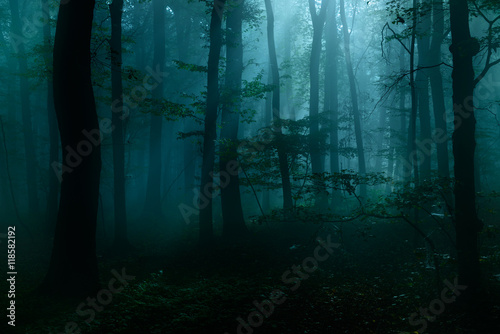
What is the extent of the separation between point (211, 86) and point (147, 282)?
734cm

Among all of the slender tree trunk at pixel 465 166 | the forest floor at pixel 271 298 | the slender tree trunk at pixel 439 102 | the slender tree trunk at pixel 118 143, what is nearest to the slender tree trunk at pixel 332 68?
the slender tree trunk at pixel 439 102

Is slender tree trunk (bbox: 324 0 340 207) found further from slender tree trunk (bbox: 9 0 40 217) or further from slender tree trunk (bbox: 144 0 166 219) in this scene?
slender tree trunk (bbox: 9 0 40 217)

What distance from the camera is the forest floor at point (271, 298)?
6004 mm

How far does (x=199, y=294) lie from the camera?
762 centimetres

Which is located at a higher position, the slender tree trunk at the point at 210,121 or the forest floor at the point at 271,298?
the slender tree trunk at the point at 210,121

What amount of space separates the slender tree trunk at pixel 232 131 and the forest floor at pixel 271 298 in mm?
2342

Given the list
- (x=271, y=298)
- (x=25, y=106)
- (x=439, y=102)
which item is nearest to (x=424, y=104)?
(x=439, y=102)

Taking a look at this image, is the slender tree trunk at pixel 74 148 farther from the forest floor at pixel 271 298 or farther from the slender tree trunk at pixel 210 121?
the slender tree trunk at pixel 210 121

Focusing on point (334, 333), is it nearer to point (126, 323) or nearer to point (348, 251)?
point (126, 323)

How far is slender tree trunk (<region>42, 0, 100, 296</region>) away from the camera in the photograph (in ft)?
23.4

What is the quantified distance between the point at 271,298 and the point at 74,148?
16.8 ft

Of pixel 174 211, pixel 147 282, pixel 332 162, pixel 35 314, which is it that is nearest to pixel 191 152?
pixel 174 211

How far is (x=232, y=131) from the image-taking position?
14844 mm

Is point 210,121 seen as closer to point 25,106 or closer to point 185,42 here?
point 25,106
